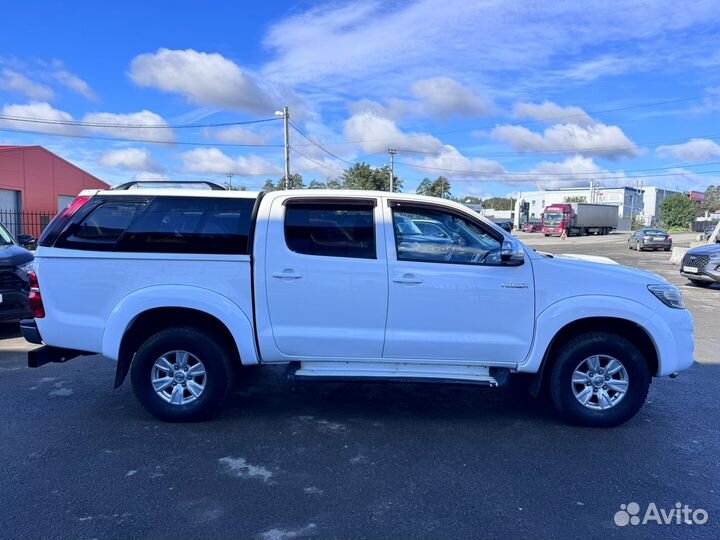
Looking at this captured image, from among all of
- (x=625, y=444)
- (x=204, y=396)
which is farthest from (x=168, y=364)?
(x=625, y=444)

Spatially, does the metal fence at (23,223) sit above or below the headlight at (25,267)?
above

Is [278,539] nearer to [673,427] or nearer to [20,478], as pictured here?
[20,478]

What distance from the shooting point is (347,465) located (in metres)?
3.77

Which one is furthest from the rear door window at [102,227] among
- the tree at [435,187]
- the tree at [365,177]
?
the tree at [435,187]

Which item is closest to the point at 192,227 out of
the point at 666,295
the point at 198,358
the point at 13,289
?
the point at 198,358

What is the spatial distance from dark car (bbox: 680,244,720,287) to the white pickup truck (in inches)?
422

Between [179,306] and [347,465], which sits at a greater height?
[179,306]

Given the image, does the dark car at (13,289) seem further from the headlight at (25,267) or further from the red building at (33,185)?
the red building at (33,185)

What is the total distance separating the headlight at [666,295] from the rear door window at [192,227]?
3.41 meters

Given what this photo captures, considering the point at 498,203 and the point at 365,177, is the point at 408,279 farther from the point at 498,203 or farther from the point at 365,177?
the point at 498,203

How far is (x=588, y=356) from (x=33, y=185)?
29528mm

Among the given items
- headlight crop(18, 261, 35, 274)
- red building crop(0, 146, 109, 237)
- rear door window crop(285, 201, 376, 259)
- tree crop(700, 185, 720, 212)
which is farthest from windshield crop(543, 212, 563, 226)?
tree crop(700, 185, 720, 212)

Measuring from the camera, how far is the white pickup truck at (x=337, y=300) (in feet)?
14.1

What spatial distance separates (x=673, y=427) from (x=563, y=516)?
6.59ft
